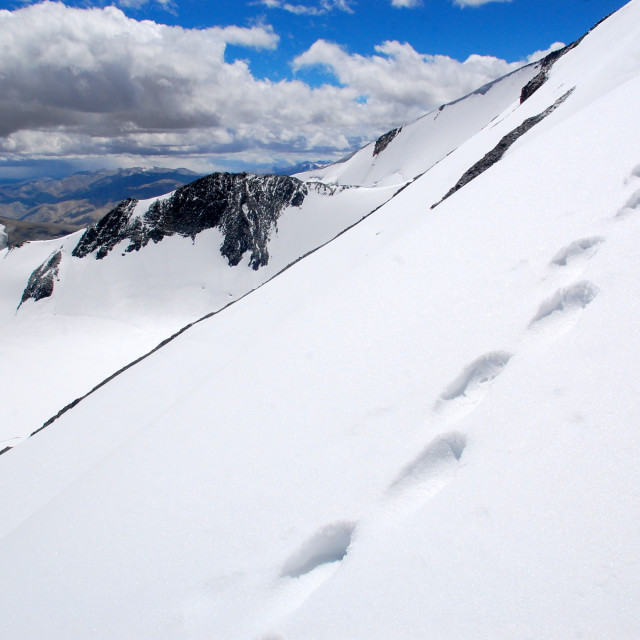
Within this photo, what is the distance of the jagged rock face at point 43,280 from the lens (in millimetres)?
87062

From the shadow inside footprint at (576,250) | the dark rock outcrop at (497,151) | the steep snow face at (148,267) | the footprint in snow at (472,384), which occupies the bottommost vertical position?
the footprint in snow at (472,384)

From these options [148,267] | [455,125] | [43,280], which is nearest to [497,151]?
[148,267]

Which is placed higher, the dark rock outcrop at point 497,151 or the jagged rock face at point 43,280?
the jagged rock face at point 43,280

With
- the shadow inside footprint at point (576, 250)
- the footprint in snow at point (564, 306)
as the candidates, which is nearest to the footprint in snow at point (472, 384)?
the footprint in snow at point (564, 306)

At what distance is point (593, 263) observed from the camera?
19.0ft

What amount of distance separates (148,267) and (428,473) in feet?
343

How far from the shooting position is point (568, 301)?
18.2ft

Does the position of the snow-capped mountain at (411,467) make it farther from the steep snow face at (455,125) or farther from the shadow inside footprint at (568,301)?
the steep snow face at (455,125)

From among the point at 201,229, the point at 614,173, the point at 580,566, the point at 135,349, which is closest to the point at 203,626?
the point at 580,566

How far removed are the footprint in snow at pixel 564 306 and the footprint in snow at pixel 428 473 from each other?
2175mm

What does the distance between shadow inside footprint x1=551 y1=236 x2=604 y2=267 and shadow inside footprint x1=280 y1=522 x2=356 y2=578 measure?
5279mm

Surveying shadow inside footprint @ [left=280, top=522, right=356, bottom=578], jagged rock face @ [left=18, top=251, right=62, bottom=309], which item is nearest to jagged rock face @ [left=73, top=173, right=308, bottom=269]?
jagged rock face @ [left=18, top=251, right=62, bottom=309]

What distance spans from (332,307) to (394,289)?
5.49ft

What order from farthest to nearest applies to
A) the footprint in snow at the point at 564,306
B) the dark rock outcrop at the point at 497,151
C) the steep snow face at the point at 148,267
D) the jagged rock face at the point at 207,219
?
the jagged rock face at the point at 207,219, the steep snow face at the point at 148,267, the dark rock outcrop at the point at 497,151, the footprint in snow at the point at 564,306
